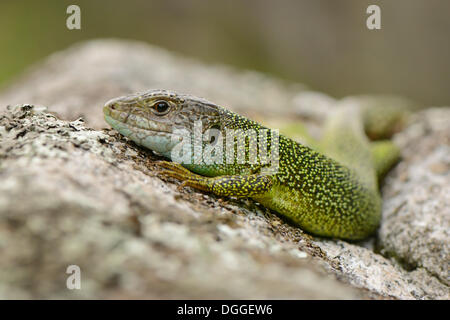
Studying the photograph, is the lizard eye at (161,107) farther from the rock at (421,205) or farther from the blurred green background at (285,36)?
the blurred green background at (285,36)

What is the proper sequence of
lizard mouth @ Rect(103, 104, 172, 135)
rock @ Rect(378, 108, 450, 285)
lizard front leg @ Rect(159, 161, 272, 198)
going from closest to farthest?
lizard front leg @ Rect(159, 161, 272, 198)
lizard mouth @ Rect(103, 104, 172, 135)
rock @ Rect(378, 108, 450, 285)

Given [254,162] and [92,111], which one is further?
[92,111]

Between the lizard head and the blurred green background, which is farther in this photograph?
the blurred green background

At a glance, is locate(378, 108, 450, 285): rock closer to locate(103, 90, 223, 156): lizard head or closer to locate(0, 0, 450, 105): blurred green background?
locate(103, 90, 223, 156): lizard head

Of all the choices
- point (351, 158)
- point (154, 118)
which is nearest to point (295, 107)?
point (351, 158)

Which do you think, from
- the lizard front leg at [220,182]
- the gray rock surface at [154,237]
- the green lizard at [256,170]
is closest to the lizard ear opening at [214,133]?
the green lizard at [256,170]

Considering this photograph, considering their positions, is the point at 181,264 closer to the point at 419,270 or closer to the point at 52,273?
the point at 52,273

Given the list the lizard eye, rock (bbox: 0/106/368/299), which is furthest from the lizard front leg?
the lizard eye
